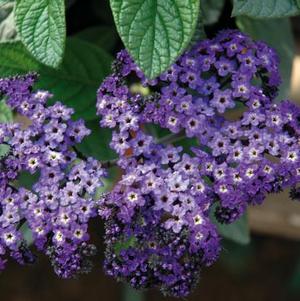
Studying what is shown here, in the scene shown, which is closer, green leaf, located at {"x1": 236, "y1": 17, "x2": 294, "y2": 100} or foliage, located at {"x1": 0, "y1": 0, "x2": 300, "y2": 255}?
foliage, located at {"x1": 0, "y1": 0, "x2": 300, "y2": 255}

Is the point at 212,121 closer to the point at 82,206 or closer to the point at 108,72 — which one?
the point at 82,206

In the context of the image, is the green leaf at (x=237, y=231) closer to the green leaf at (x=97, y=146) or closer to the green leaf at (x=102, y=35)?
the green leaf at (x=97, y=146)

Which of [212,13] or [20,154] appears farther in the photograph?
[212,13]

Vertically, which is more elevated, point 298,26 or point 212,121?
point 212,121

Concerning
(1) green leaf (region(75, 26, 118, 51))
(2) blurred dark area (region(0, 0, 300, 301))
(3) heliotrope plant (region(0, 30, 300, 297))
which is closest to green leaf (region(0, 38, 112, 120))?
(3) heliotrope plant (region(0, 30, 300, 297))

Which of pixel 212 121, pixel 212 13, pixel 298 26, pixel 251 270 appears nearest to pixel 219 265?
pixel 251 270

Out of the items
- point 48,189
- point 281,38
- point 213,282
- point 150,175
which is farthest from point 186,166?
point 213,282

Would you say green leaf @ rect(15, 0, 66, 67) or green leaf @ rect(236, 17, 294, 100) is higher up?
green leaf @ rect(15, 0, 66, 67)

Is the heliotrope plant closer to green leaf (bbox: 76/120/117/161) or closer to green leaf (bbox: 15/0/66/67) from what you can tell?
green leaf (bbox: 15/0/66/67)
